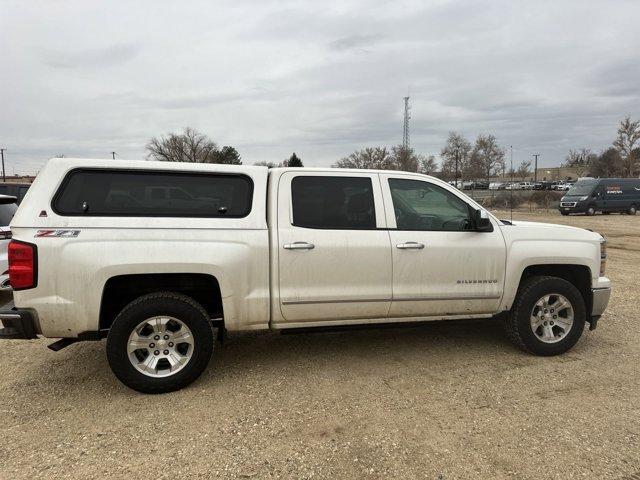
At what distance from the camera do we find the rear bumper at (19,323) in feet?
11.6

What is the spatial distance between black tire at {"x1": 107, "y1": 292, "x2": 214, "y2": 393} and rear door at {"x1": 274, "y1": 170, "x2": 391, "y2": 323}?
0.67m

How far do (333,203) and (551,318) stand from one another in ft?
8.11

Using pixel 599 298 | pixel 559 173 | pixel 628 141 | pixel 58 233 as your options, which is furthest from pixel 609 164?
pixel 58 233

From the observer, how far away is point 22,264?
137 inches

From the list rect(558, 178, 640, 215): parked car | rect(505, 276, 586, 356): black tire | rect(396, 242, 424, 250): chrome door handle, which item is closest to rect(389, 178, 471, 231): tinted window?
rect(396, 242, 424, 250): chrome door handle

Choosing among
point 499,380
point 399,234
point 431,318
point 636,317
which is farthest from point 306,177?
point 636,317

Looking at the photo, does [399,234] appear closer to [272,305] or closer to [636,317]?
[272,305]

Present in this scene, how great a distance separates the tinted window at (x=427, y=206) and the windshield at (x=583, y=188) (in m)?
27.3

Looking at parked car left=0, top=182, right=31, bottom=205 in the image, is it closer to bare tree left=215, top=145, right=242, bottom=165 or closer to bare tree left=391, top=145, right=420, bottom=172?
bare tree left=215, top=145, right=242, bottom=165

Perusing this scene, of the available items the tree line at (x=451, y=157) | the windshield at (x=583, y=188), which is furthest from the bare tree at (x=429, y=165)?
the windshield at (x=583, y=188)

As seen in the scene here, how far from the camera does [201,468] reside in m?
2.87

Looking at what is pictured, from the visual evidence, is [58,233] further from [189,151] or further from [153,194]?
[189,151]

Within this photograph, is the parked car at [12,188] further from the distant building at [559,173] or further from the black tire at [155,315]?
the distant building at [559,173]

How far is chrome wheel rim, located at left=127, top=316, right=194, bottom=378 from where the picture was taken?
148 inches
